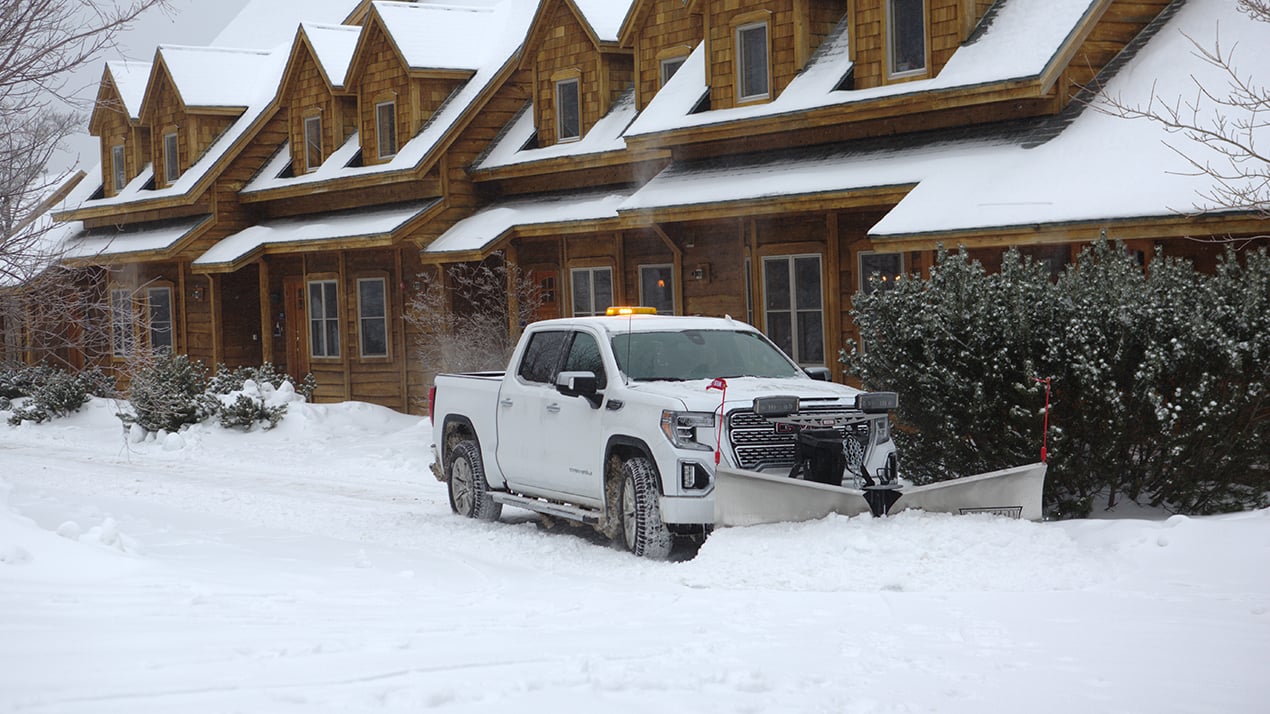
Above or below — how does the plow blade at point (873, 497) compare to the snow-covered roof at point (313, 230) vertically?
below

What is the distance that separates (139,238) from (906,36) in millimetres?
20291

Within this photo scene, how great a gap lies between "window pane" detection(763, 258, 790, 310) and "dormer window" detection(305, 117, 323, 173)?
1275 centimetres

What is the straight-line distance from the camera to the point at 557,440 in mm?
11883

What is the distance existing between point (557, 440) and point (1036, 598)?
4772 mm

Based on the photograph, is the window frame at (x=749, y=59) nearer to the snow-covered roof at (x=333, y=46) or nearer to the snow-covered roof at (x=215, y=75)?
the snow-covered roof at (x=333, y=46)

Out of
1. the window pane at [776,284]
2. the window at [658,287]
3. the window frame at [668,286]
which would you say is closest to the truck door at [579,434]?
the window pane at [776,284]

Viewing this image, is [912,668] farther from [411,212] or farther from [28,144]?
[411,212]

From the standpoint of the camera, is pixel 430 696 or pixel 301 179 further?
pixel 301 179

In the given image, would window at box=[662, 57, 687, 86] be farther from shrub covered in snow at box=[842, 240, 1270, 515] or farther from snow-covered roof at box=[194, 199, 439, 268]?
shrub covered in snow at box=[842, 240, 1270, 515]

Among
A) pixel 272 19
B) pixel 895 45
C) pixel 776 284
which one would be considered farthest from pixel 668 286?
pixel 272 19

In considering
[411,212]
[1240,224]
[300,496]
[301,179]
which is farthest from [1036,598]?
[301,179]

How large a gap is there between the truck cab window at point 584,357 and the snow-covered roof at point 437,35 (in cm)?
1531

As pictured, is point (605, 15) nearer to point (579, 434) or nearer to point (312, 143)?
point (312, 143)

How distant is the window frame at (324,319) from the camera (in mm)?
28562
